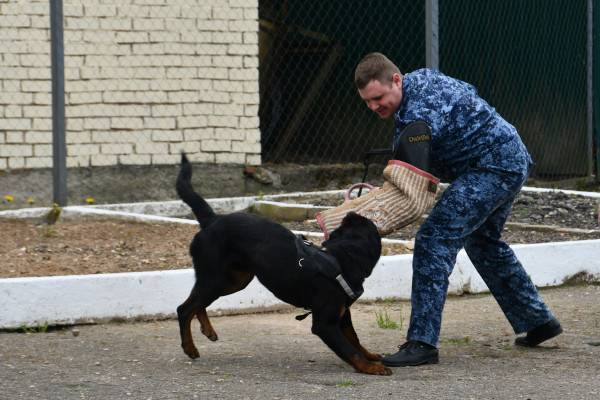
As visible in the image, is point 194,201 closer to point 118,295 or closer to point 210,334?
point 210,334

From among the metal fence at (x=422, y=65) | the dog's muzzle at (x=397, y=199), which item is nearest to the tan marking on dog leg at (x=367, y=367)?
the dog's muzzle at (x=397, y=199)

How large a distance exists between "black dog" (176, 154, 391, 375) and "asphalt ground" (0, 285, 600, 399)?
0.17 metres

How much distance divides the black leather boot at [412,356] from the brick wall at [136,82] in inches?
215

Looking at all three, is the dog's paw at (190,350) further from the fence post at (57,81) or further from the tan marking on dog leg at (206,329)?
the fence post at (57,81)

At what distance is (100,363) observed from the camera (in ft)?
17.0

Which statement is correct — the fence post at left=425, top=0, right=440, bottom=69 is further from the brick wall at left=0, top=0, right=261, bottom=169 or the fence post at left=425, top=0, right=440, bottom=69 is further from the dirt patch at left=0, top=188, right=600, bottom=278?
the brick wall at left=0, top=0, right=261, bottom=169

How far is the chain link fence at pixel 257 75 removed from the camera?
32.2ft

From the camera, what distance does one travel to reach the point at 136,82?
33.4ft

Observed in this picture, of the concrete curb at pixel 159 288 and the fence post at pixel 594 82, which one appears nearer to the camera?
the concrete curb at pixel 159 288

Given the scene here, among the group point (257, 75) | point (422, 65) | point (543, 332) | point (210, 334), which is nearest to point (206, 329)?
point (210, 334)

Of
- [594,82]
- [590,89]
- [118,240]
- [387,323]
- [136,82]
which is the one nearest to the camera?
[387,323]

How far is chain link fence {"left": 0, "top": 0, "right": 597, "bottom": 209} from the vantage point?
9805 millimetres

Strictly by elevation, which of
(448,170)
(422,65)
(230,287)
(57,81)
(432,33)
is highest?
(432,33)

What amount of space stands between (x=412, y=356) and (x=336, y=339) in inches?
16.8
